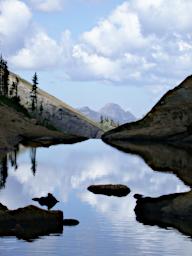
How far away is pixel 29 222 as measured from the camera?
40.5 meters

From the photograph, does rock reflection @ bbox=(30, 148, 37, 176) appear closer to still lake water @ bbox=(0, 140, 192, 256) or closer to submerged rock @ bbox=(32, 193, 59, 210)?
still lake water @ bbox=(0, 140, 192, 256)

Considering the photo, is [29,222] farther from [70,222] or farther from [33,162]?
[33,162]

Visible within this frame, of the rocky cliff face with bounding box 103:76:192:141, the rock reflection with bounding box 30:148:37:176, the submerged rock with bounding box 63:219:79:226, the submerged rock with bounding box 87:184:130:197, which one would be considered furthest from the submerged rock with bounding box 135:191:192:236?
the rocky cliff face with bounding box 103:76:192:141

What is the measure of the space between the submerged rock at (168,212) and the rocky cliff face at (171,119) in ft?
433

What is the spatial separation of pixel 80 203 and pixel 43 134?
12321 cm

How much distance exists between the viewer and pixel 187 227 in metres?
41.9

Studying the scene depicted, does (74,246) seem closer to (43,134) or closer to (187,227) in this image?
(187,227)

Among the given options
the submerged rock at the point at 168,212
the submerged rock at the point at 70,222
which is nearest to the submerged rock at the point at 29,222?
the submerged rock at the point at 70,222

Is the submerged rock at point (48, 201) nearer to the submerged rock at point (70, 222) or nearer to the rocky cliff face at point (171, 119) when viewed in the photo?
the submerged rock at point (70, 222)

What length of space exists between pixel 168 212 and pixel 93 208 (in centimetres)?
838

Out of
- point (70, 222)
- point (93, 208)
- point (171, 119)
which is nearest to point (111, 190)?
point (93, 208)

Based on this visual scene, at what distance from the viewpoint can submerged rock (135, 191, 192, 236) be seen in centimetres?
4331

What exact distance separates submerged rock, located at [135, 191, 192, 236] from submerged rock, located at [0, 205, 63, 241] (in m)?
7.28

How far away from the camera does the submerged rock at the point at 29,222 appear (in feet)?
127
